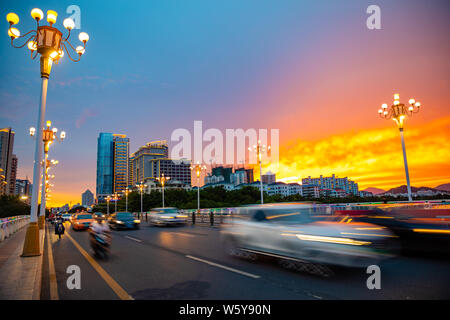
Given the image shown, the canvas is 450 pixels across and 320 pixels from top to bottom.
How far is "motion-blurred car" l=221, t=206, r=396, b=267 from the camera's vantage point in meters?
5.62

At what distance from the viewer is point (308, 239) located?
5965 millimetres

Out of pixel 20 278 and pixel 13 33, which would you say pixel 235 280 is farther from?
pixel 13 33

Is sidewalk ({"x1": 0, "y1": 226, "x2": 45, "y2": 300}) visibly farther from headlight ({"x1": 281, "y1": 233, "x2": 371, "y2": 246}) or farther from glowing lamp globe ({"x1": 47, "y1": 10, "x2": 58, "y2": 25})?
A: glowing lamp globe ({"x1": 47, "y1": 10, "x2": 58, "y2": 25})

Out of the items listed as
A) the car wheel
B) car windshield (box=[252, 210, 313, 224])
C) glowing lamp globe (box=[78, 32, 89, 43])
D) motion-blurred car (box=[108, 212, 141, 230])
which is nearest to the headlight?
car windshield (box=[252, 210, 313, 224])

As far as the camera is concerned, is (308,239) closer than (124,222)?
Yes

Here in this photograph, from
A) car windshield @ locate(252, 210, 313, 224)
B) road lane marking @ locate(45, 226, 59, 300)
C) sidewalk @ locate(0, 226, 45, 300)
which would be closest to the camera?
sidewalk @ locate(0, 226, 45, 300)

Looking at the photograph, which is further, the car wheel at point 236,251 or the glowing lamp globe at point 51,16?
the glowing lamp globe at point 51,16

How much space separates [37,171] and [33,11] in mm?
6296

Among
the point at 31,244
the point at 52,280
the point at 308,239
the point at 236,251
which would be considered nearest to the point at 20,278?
the point at 52,280

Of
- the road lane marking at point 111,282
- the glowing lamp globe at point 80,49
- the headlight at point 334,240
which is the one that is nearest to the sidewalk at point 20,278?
the road lane marking at point 111,282

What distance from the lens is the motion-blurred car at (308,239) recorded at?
18.4 feet

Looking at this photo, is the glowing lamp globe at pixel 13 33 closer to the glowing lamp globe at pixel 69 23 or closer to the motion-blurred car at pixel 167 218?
the glowing lamp globe at pixel 69 23
